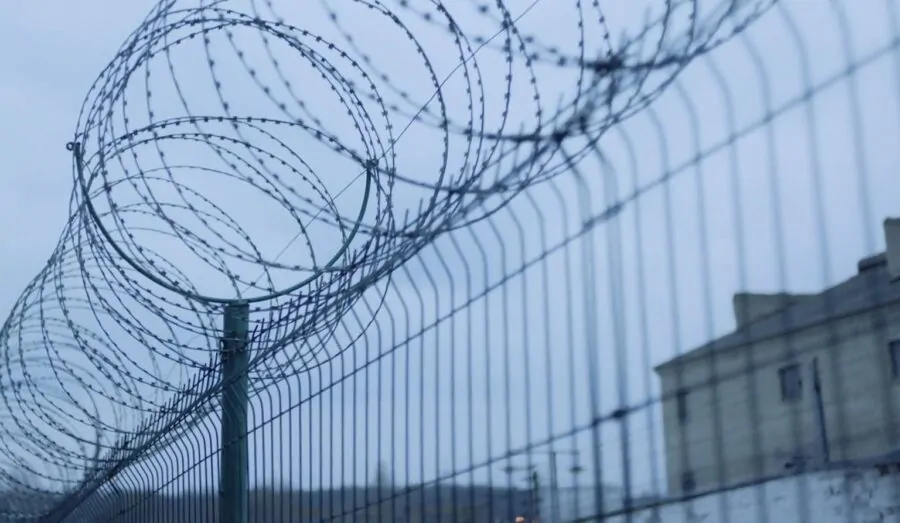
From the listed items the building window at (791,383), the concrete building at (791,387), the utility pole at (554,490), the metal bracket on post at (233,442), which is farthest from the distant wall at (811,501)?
the metal bracket on post at (233,442)

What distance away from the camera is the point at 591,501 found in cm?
369

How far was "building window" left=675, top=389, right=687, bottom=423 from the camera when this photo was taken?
319 cm

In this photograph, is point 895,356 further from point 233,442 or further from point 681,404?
point 233,442

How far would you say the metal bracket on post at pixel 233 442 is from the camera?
642cm

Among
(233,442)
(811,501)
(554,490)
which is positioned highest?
(233,442)

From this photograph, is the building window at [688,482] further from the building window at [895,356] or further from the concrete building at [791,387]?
the building window at [895,356]

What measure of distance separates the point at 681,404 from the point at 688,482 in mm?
169

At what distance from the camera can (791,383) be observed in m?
2.86

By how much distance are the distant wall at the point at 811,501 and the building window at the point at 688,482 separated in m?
0.03

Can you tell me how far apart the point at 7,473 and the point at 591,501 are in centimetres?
725

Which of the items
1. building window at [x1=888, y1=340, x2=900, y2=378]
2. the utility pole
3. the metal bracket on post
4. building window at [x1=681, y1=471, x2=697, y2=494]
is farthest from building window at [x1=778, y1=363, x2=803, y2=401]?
the metal bracket on post

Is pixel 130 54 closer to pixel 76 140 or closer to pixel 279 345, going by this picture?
pixel 76 140

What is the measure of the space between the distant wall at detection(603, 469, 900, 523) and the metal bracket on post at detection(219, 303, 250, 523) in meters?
3.46

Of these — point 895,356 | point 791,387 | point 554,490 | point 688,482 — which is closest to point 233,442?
point 554,490
